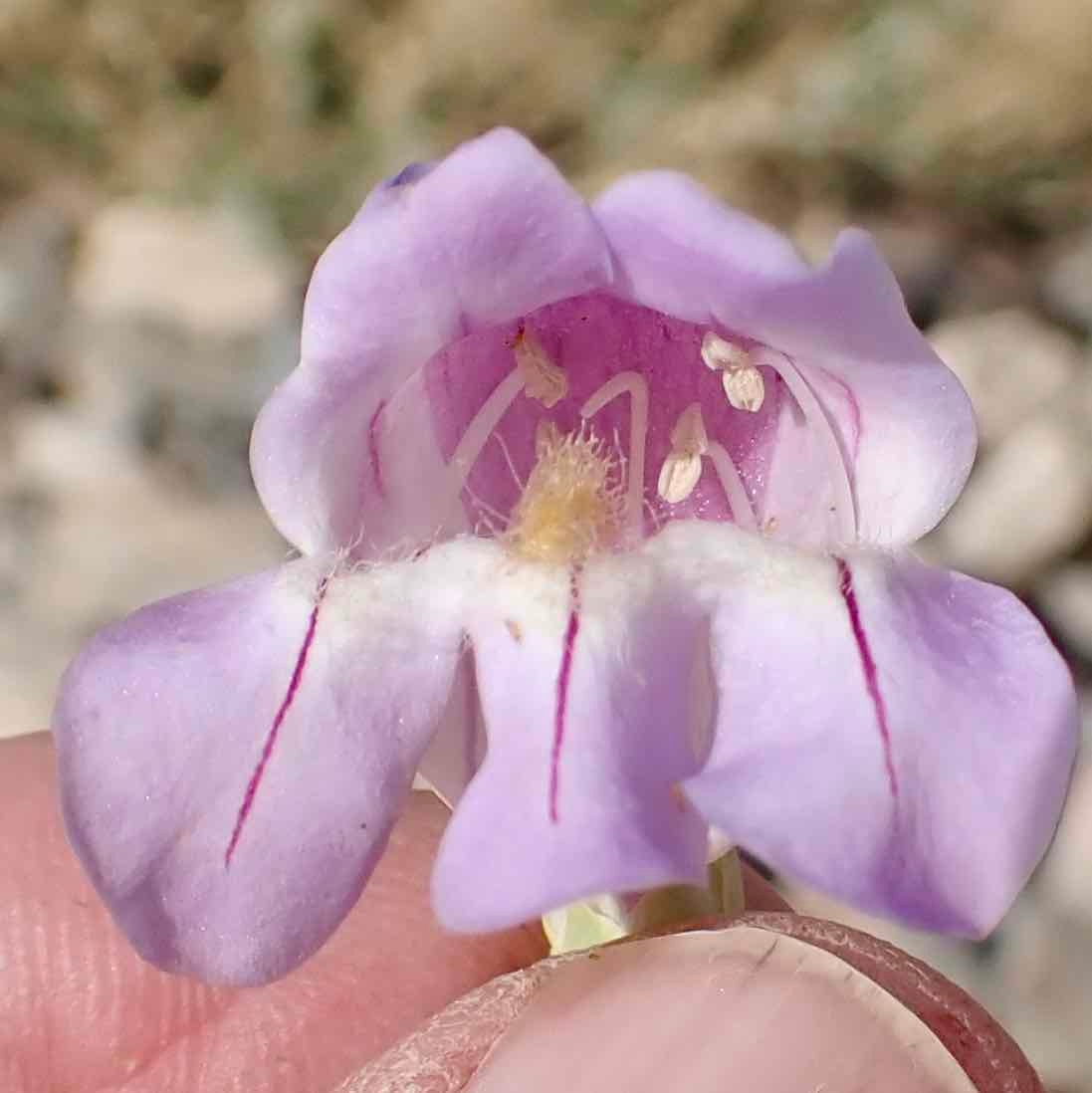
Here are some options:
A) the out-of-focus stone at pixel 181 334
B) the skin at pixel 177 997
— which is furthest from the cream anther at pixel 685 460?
the out-of-focus stone at pixel 181 334

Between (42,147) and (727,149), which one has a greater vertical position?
(42,147)

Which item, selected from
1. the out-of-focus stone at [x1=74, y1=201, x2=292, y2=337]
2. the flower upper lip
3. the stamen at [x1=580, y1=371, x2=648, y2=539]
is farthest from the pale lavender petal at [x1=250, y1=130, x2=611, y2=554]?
the out-of-focus stone at [x1=74, y1=201, x2=292, y2=337]

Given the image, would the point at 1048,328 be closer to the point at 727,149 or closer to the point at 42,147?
the point at 727,149

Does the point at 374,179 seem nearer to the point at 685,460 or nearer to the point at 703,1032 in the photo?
the point at 685,460

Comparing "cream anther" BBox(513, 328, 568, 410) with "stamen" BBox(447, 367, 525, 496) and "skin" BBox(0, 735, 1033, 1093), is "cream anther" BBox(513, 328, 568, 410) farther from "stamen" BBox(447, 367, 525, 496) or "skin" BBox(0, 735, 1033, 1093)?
"skin" BBox(0, 735, 1033, 1093)

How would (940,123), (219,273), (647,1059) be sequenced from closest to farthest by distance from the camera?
(647,1059) < (940,123) < (219,273)

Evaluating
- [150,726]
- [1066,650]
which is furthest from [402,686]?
[1066,650]

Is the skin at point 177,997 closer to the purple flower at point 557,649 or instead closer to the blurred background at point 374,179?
the purple flower at point 557,649
